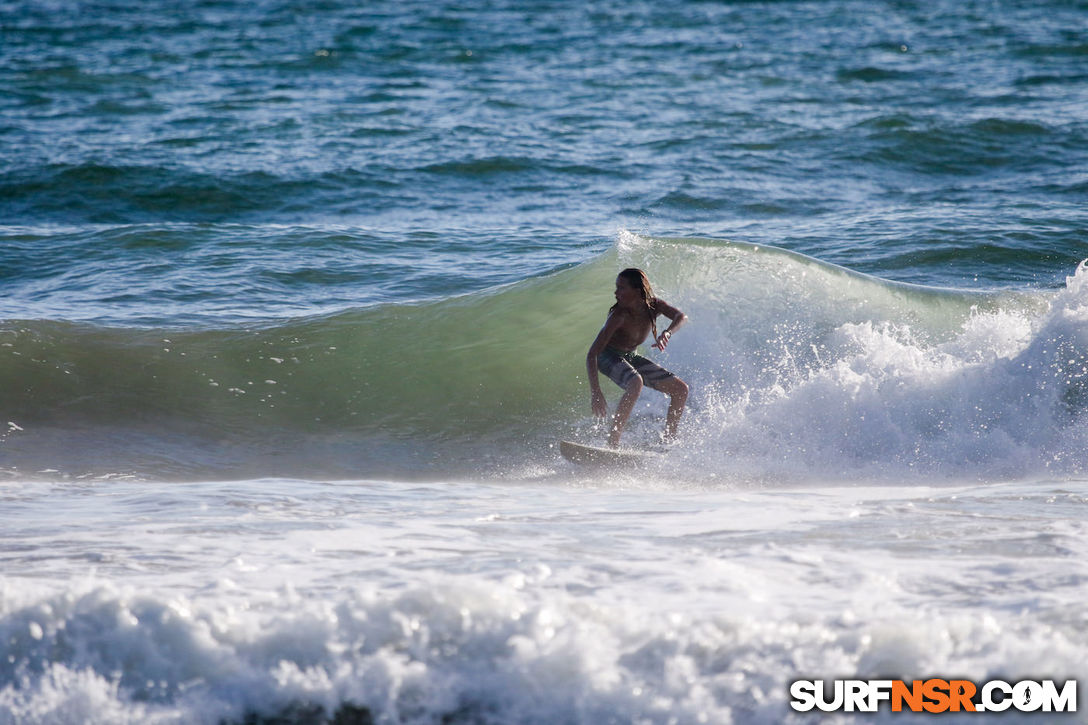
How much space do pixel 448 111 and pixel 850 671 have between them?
57.4 ft

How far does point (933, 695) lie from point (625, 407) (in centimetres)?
409

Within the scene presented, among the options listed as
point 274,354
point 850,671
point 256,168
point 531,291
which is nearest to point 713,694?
point 850,671

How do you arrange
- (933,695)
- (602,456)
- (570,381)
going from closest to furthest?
1. (933,695)
2. (602,456)
3. (570,381)

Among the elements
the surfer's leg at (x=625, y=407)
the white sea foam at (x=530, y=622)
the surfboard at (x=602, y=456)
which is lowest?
the surfboard at (x=602, y=456)

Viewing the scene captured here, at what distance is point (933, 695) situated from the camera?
10.9ft

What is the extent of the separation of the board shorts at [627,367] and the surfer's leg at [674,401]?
0.04 metres

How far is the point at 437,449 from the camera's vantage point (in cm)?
778

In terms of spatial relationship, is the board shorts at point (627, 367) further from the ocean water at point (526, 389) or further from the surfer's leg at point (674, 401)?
the ocean water at point (526, 389)

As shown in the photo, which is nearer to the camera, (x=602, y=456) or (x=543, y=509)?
(x=543, y=509)

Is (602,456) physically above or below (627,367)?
below

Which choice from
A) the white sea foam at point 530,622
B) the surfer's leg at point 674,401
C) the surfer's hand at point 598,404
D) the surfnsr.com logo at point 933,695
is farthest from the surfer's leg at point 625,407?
the surfnsr.com logo at point 933,695

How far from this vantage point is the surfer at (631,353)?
727 cm

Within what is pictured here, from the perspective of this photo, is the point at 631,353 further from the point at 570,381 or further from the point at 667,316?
the point at 570,381

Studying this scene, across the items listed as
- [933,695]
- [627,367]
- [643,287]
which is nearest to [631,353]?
[627,367]
